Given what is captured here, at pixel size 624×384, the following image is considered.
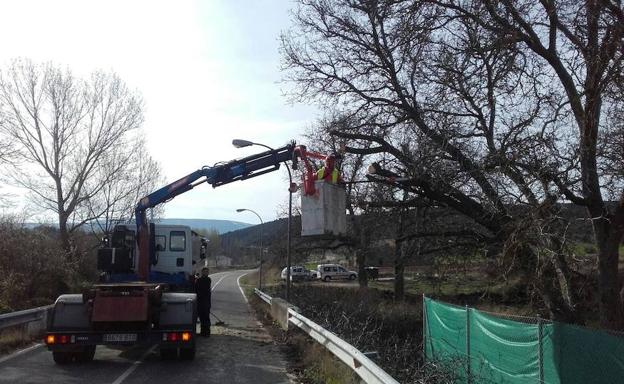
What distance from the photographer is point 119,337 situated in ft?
35.1

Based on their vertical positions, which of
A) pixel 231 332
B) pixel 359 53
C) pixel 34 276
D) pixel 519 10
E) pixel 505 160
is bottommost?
pixel 231 332

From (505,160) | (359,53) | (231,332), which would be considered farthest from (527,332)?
(359,53)

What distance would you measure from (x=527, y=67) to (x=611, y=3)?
382 centimetres

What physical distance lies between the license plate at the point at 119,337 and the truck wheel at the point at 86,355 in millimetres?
852

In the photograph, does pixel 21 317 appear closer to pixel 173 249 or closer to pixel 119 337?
pixel 119 337

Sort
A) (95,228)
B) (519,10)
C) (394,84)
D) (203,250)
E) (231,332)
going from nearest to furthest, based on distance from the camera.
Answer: (519,10)
(231,332)
(394,84)
(203,250)
(95,228)

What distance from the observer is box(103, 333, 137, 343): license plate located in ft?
35.0

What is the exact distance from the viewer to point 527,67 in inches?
518

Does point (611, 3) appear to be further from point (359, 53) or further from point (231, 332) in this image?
point (231, 332)

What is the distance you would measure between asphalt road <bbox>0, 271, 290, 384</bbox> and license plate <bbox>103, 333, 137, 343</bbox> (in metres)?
0.48

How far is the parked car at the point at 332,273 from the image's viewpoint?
70812 millimetres

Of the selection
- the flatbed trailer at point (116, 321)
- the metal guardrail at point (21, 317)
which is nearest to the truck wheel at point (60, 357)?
the flatbed trailer at point (116, 321)

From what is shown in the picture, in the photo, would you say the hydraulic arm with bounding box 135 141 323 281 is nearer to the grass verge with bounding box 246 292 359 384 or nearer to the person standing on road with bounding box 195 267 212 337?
the person standing on road with bounding box 195 267 212 337

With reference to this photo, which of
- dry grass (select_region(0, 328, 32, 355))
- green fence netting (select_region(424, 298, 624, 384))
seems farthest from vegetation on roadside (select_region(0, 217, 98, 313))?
green fence netting (select_region(424, 298, 624, 384))
